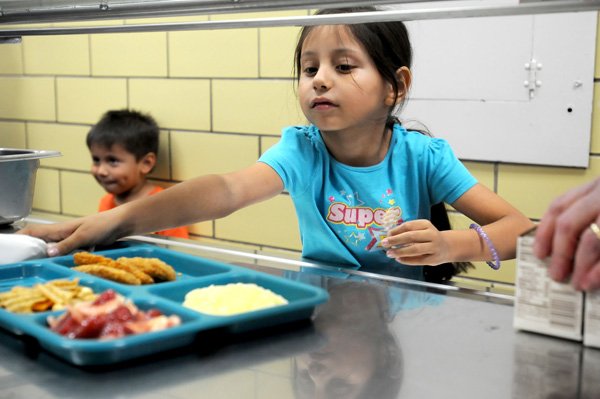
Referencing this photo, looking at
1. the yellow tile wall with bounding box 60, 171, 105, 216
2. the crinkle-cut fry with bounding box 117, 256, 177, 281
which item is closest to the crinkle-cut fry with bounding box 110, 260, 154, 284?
the crinkle-cut fry with bounding box 117, 256, 177, 281

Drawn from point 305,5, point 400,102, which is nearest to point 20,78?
point 400,102

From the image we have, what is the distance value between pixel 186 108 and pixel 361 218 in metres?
1.43

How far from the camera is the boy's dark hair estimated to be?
8.47 feet

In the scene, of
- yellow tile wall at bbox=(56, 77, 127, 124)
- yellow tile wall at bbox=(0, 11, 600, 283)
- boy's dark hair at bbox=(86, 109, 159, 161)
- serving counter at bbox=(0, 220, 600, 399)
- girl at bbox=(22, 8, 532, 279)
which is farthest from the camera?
yellow tile wall at bbox=(56, 77, 127, 124)

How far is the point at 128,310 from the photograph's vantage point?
0.67 meters

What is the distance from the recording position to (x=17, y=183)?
47.3 inches

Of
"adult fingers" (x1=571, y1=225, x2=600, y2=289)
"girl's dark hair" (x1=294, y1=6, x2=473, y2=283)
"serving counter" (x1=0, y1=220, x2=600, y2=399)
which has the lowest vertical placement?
"serving counter" (x1=0, y1=220, x2=600, y2=399)

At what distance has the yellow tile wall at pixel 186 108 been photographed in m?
2.31

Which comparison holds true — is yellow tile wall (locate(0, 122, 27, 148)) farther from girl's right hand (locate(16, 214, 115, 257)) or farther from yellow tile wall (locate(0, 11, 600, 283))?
girl's right hand (locate(16, 214, 115, 257))

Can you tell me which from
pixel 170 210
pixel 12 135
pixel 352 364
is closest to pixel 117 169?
pixel 12 135

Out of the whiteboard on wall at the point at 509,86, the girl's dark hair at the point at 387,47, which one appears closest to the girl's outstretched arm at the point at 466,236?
the girl's dark hair at the point at 387,47

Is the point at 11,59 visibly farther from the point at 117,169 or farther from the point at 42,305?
the point at 42,305

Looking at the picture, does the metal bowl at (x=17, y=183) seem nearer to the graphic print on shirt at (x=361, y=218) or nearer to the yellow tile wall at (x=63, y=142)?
the graphic print on shirt at (x=361, y=218)

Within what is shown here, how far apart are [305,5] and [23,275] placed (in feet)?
1.60
